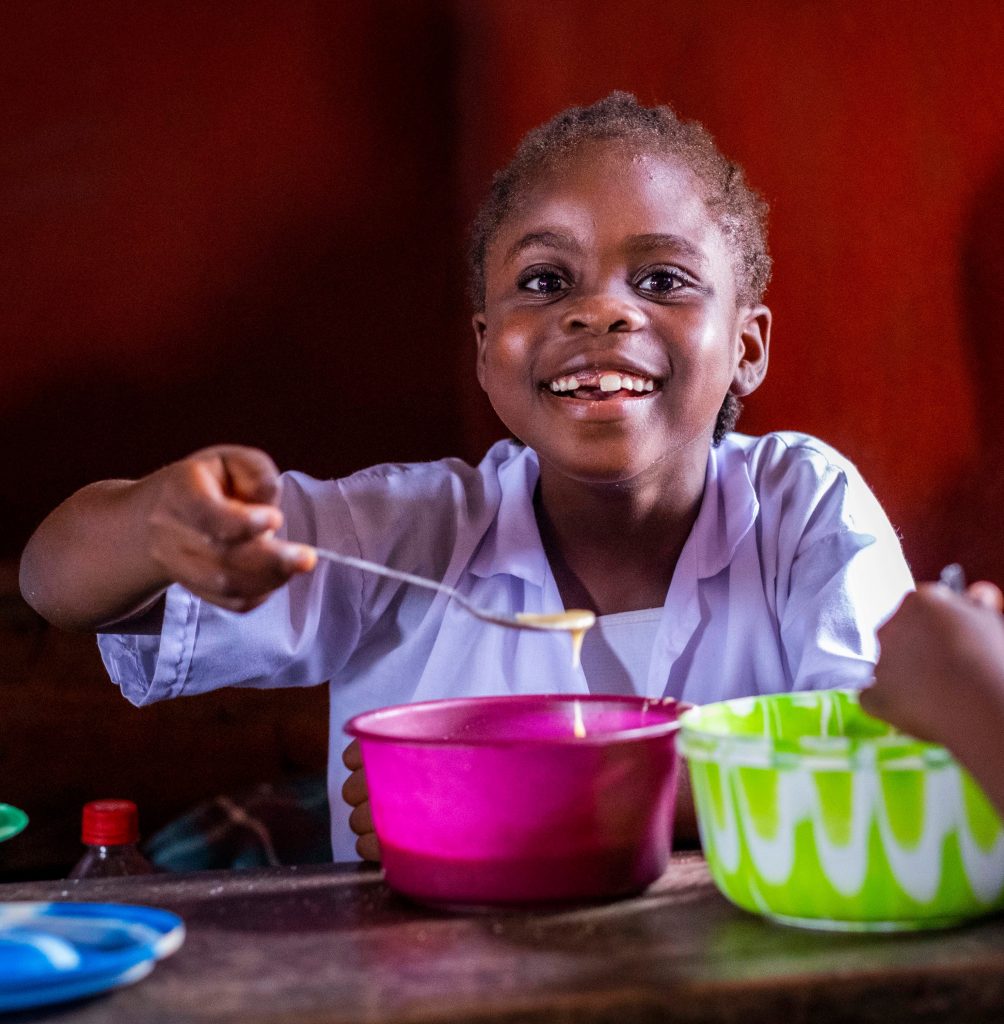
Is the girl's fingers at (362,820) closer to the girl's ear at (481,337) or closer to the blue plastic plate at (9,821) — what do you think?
the blue plastic plate at (9,821)

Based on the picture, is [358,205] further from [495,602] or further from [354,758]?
[354,758]

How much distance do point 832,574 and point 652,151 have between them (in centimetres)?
50

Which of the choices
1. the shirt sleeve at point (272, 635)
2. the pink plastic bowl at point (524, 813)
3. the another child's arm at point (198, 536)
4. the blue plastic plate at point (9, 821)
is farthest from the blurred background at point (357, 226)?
the pink plastic bowl at point (524, 813)

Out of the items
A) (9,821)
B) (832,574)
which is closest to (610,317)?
(832,574)

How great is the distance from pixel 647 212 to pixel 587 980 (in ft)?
2.95

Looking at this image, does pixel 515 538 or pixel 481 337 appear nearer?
pixel 515 538

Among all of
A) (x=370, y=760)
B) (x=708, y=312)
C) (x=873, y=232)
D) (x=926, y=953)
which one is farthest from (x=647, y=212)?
(x=926, y=953)

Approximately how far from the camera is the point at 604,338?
131cm

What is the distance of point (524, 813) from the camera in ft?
2.61

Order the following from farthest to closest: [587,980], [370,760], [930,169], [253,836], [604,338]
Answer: [930,169]
[253,836]
[604,338]
[370,760]
[587,980]

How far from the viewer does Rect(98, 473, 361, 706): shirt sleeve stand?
1.23 meters

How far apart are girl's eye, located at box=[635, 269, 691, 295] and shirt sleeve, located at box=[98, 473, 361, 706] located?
1.33 ft

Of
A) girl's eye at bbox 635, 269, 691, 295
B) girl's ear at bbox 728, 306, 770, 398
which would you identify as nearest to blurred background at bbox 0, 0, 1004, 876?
girl's ear at bbox 728, 306, 770, 398

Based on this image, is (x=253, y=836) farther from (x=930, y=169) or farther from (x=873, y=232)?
(x=930, y=169)
